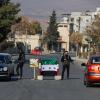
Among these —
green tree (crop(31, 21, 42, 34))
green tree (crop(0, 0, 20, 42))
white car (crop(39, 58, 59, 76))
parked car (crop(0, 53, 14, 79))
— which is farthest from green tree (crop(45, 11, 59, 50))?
parked car (crop(0, 53, 14, 79))

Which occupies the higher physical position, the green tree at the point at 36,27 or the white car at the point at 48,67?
the green tree at the point at 36,27

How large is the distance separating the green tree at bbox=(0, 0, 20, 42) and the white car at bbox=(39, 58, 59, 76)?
123ft

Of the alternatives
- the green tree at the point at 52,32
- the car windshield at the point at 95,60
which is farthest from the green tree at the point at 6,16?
the green tree at the point at 52,32

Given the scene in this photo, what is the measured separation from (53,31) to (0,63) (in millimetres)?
130881

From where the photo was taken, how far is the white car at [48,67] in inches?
1356

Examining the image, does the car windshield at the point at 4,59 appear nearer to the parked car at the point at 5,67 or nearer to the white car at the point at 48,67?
the parked car at the point at 5,67

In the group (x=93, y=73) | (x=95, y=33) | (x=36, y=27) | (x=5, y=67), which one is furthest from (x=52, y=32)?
(x=93, y=73)

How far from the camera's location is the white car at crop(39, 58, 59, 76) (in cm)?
3444

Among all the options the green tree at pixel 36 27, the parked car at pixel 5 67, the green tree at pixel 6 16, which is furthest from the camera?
the green tree at pixel 36 27

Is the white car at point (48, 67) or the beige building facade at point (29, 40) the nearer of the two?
the white car at point (48, 67)

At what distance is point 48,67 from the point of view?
113 feet

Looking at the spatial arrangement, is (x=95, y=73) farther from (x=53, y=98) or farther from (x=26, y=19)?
(x=26, y=19)

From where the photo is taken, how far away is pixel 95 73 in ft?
86.6

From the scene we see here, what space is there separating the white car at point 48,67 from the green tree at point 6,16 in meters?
37.6
